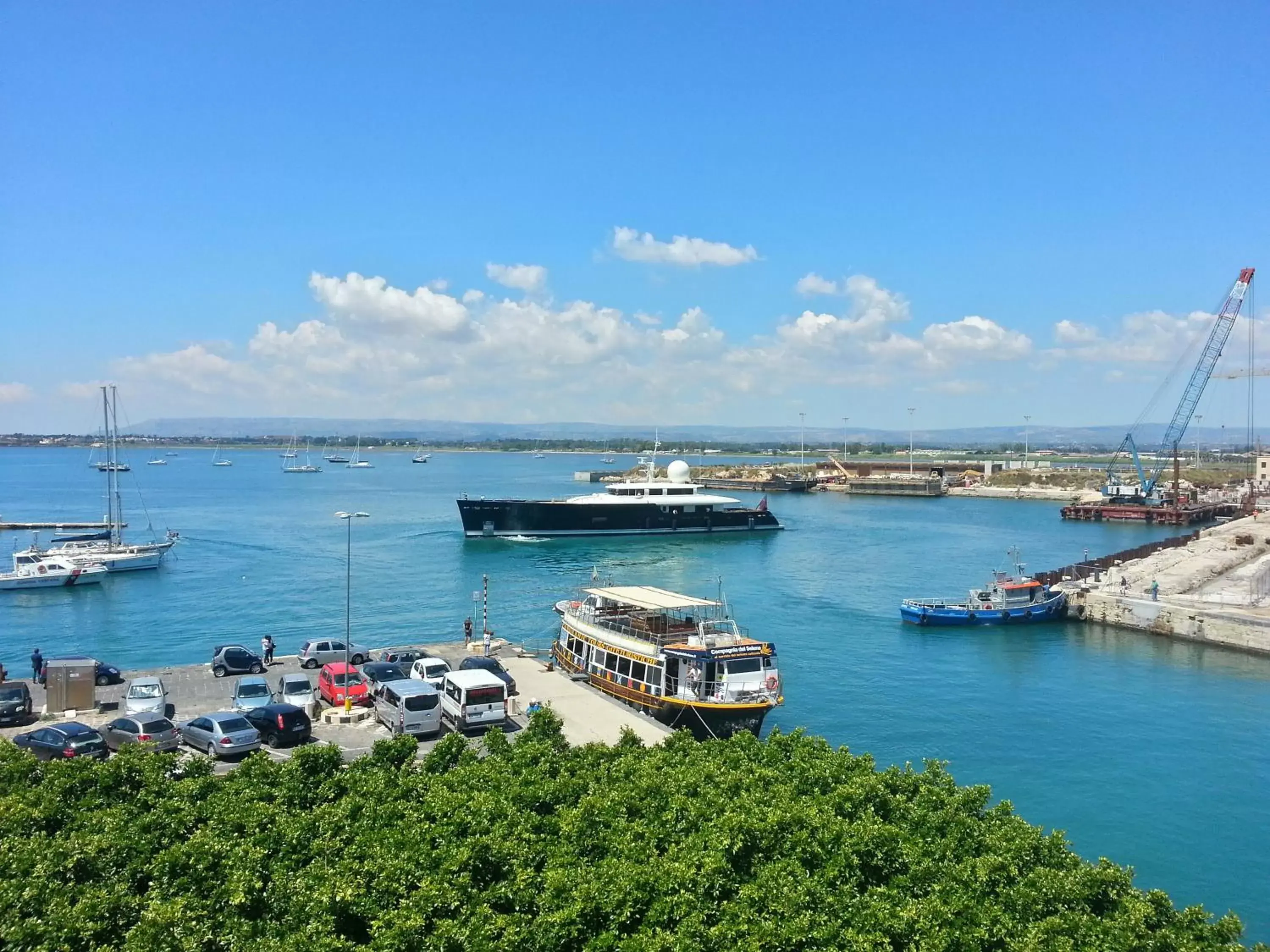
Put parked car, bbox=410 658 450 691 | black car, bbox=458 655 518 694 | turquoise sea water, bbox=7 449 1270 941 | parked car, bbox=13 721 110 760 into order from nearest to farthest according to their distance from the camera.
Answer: parked car, bbox=13 721 110 760 → turquoise sea water, bbox=7 449 1270 941 → parked car, bbox=410 658 450 691 → black car, bbox=458 655 518 694

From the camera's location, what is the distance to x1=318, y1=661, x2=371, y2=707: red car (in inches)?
945

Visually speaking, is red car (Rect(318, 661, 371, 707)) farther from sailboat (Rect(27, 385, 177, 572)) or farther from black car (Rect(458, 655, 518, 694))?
sailboat (Rect(27, 385, 177, 572))

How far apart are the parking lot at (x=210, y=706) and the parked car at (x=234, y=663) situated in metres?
0.29

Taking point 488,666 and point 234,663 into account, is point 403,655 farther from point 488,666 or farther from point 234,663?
point 234,663

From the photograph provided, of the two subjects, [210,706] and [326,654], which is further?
[326,654]

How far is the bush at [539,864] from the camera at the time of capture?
1117 cm

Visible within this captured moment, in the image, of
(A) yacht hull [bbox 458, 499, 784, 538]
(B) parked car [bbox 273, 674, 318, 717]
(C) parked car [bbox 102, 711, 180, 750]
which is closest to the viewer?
(C) parked car [bbox 102, 711, 180, 750]

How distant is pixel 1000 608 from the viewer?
45312 millimetres

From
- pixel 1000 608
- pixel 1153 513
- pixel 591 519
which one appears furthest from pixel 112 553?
pixel 1153 513

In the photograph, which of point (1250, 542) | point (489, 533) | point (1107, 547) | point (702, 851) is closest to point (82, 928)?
point (702, 851)

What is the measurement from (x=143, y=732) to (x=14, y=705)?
565 cm

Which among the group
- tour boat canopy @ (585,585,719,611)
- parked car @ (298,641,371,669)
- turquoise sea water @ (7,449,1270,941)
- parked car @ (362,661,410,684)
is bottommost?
turquoise sea water @ (7,449,1270,941)

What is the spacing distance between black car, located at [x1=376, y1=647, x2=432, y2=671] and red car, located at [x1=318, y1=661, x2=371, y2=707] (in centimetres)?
206

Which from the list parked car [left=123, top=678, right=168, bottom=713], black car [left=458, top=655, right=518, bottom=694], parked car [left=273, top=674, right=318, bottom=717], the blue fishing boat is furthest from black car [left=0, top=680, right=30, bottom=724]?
the blue fishing boat
